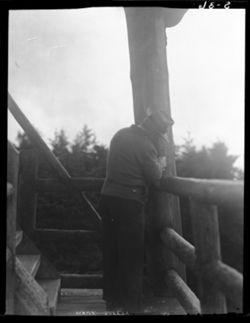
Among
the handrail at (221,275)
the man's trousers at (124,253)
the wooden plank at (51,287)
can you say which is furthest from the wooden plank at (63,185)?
the handrail at (221,275)

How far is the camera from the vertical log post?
3707 mm

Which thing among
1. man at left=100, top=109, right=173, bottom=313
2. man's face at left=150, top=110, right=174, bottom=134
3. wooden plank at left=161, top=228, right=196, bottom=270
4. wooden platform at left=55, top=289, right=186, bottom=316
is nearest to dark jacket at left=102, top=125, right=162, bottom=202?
man at left=100, top=109, right=173, bottom=313

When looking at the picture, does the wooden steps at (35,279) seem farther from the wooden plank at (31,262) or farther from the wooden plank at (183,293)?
the wooden plank at (183,293)

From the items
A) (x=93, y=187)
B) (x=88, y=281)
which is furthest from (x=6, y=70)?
(x=88, y=281)

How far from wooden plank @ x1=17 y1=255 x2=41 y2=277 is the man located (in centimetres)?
60

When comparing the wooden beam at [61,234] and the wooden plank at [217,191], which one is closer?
the wooden plank at [217,191]

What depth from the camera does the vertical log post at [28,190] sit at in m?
3.71

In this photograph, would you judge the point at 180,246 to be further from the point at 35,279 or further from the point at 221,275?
the point at 35,279

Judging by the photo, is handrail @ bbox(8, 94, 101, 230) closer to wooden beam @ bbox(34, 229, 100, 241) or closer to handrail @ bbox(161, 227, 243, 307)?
wooden beam @ bbox(34, 229, 100, 241)

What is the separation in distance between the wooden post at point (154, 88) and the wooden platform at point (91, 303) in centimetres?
27

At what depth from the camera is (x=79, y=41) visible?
7.77ft

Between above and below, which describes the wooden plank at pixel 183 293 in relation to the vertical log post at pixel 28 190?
below

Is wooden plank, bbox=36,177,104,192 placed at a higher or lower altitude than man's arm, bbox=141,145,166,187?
lower

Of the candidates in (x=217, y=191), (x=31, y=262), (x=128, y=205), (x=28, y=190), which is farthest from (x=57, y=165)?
(x=217, y=191)
